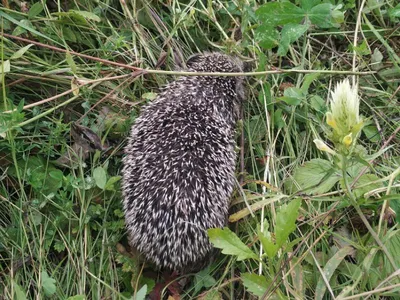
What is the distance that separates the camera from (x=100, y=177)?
117 inches

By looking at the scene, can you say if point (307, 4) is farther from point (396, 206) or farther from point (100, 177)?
point (100, 177)

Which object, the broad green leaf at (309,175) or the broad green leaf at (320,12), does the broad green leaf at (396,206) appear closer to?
the broad green leaf at (309,175)

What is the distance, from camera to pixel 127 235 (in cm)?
300

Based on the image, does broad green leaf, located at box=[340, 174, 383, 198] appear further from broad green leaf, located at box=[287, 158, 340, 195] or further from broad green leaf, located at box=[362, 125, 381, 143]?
broad green leaf, located at box=[362, 125, 381, 143]

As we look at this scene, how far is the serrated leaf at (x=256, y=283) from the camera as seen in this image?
2.45m

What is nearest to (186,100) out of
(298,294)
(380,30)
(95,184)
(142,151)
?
(142,151)

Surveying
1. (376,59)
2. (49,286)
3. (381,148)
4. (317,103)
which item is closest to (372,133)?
(381,148)

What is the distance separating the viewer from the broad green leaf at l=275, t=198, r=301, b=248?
2316 mm

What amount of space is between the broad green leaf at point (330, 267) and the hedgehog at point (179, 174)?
61 centimetres

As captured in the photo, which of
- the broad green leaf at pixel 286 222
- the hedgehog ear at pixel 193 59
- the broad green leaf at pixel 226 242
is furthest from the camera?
the hedgehog ear at pixel 193 59

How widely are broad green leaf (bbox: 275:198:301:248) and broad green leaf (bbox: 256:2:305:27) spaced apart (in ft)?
4.00

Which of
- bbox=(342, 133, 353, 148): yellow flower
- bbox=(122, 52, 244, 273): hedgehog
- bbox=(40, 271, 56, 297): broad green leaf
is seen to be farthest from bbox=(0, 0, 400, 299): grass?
bbox=(342, 133, 353, 148): yellow flower

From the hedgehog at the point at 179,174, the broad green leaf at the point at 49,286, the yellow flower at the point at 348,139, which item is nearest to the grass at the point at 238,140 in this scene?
the broad green leaf at the point at 49,286

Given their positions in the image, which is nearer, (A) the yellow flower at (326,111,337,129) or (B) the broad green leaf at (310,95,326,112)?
(A) the yellow flower at (326,111,337,129)
